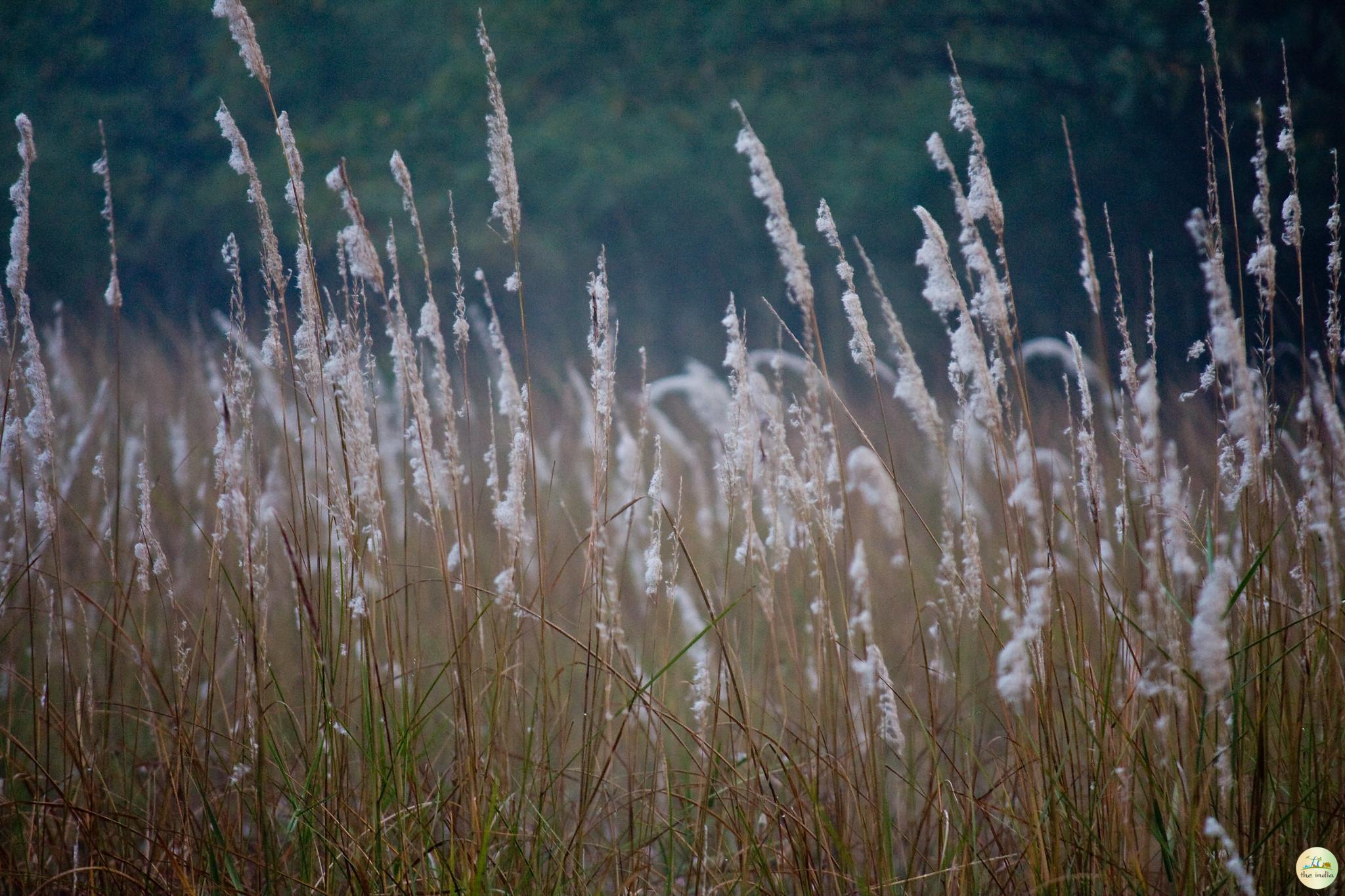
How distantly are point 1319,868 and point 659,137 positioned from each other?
7530mm

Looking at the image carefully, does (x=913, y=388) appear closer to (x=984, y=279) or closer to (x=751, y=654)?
(x=984, y=279)

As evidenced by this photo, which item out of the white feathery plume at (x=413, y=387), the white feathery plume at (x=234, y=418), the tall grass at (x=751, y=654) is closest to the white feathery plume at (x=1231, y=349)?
the tall grass at (x=751, y=654)

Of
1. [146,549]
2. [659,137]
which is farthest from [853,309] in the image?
[659,137]

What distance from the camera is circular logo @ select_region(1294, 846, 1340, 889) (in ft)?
3.25

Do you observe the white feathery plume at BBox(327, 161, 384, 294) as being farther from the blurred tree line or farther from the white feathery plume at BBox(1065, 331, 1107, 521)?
the blurred tree line

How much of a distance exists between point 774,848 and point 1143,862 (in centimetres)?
49

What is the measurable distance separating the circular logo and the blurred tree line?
6.34 m

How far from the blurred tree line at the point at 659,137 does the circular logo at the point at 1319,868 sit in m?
6.34

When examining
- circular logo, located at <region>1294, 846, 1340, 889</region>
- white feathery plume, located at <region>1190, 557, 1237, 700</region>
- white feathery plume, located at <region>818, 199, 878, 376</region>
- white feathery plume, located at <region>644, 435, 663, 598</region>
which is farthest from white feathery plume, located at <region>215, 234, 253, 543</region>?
circular logo, located at <region>1294, 846, 1340, 889</region>

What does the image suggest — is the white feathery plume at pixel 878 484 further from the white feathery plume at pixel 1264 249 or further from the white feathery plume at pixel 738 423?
the white feathery plume at pixel 1264 249

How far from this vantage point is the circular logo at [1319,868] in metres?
0.99

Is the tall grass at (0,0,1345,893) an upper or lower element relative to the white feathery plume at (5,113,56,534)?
lower

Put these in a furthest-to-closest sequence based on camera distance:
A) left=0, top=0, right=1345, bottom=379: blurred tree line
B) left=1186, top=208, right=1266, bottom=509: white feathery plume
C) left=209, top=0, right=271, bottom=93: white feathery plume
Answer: left=0, top=0, right=1345, bottom=379: blurred tree line
left=209, top=0, right=271, bottom=93: white feathery plume
left=1186, top=208, right=1266, bottom=509: white feathery plume

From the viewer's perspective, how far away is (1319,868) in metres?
0.99
